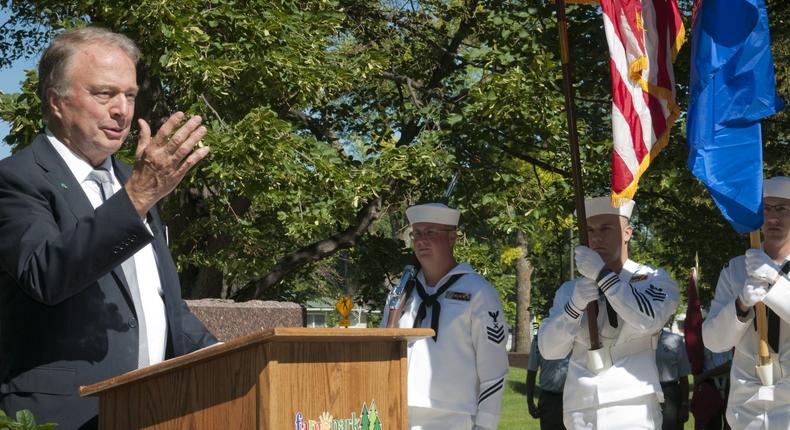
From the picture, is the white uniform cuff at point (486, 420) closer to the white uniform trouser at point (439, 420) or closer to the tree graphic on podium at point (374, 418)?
the white uniform trouser at point (439, 420)

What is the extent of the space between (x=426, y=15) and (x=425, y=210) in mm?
9492

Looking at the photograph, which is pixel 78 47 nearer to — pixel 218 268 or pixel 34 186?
pixel 34 186

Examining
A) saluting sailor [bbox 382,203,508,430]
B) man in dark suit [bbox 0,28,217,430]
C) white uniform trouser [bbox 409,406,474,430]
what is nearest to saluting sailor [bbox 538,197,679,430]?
saluting sailor [bbox 382,203,508,430]

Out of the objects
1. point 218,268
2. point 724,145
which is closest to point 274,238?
point 218,268

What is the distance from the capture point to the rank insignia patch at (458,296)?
694 centimetres

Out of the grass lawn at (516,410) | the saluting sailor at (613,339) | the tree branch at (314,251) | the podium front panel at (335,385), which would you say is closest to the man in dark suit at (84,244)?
the podium front panel at (335,385)

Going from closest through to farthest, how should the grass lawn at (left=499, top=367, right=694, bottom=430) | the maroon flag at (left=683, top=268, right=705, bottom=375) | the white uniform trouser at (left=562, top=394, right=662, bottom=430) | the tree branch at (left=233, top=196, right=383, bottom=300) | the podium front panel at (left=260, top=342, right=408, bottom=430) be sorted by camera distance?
the podium front panel at (left=260, top=342, right=408, bottom=430) → the white uniform trouser at (left=562, top=394, right=662, bottom=430) → the maroon flag at (left=683, top=268, right=705, bottom=375) → the tree branch at (left=233, top=196, right=383, bottom=300) → the grass lawn at (left=499, top=367, right=694, bottom=430)

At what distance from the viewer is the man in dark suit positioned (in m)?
2.81

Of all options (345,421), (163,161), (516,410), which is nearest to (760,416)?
(345,421)

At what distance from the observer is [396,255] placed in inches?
629

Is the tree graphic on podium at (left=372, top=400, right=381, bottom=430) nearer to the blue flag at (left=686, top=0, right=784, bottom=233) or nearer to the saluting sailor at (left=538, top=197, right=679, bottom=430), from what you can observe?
the blue flag at (left=686, top=0, right=784, bottom=233)

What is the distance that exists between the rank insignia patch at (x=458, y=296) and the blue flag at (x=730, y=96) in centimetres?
171

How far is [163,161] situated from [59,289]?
1.35ft

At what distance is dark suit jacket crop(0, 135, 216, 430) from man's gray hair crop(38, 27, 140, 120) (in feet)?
0.55
